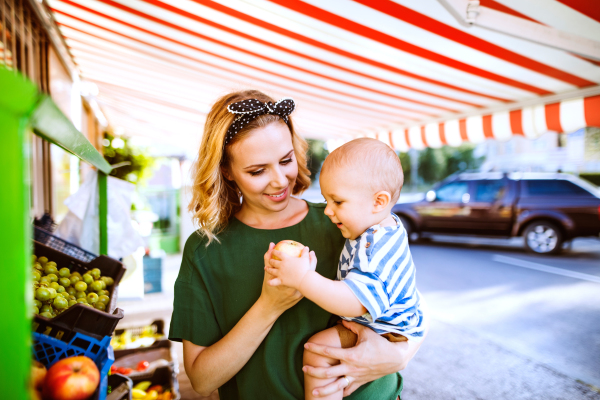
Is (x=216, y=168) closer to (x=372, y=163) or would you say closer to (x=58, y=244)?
(x=372, y=163)

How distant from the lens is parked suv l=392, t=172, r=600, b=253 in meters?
8.07

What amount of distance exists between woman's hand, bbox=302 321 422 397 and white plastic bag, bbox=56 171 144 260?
1.59m

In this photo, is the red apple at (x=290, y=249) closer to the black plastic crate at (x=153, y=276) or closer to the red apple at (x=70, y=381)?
the red apple at (x=70, y=381)

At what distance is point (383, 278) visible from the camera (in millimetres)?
1316

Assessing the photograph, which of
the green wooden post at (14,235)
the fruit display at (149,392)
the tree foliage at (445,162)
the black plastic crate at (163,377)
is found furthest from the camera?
the tree foliage at (445,162)

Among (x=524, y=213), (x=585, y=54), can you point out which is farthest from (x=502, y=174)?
(x=585, y=54)

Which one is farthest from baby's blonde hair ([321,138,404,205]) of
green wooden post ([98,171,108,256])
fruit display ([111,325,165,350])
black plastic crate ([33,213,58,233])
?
fruit display ([111,325,165,350])

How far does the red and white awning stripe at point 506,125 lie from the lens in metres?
3.69

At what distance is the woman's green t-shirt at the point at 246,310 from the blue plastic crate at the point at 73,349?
0.36m

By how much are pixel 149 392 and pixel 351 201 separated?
2377mm

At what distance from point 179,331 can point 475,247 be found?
9.60 metres

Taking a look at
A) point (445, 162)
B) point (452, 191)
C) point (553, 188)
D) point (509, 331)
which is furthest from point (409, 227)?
point (445, 162)

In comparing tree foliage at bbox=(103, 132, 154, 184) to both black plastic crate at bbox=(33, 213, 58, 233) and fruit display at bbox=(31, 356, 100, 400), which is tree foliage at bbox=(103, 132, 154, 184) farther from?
fruit display at bbox=(31, 356, 100, 400)

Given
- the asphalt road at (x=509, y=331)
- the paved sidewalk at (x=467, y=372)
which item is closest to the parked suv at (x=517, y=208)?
the asphalt road at (x=509, y=331)
